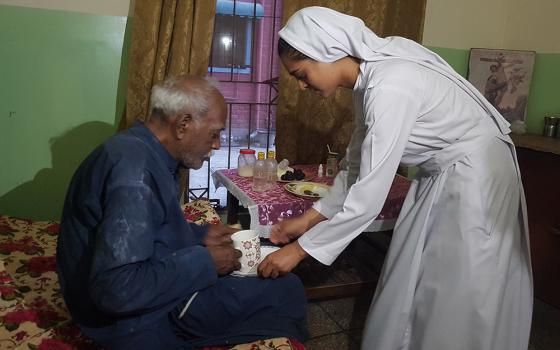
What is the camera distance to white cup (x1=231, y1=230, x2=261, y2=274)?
141 centimetres

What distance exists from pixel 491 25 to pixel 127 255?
3.63 metres

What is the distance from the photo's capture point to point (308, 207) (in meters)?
2.06

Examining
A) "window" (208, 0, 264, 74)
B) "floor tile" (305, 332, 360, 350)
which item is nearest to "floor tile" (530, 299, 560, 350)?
"floor tile" (305, 332, 360, 350)

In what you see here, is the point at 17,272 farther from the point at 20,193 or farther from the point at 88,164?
the point at 20,193

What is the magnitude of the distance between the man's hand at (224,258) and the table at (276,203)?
62cm

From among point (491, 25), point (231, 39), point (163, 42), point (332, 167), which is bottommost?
point (332, 167)

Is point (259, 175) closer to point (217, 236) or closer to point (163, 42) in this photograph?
point (217, 236)

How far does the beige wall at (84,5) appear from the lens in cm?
245

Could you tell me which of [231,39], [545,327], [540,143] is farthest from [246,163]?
[545,327]

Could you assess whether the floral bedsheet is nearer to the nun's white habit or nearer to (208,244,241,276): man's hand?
(208,244,241,276): man's hand

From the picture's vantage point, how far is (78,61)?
8.51 ft

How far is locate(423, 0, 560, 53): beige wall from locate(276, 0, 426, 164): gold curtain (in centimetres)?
42

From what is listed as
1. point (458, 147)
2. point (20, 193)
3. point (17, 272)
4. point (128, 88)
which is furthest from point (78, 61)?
point (458, 147)

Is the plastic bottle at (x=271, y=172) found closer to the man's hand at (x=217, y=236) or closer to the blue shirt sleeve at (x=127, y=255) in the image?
the man's hand at (x=217, y=236)
